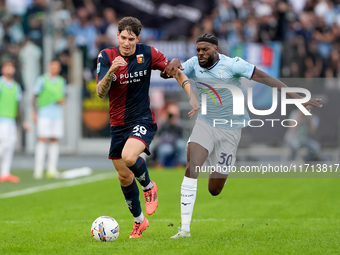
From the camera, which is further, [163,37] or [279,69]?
[163,37]

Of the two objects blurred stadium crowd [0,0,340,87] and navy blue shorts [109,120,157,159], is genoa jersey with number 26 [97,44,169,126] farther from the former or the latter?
blurred stadium crowd [0,0,340,87]

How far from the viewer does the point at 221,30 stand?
57.7 feet

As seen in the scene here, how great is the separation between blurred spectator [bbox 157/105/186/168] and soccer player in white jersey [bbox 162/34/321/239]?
8641 mm

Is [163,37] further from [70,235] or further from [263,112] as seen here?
[70,235]

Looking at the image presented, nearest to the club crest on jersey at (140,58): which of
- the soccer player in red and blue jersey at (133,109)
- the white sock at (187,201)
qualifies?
the soccer player in red and blue jersey at (133,109)

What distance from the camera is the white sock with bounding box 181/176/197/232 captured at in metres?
6.41

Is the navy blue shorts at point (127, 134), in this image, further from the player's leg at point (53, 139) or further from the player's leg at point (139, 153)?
the player's leg at point (53, 139)

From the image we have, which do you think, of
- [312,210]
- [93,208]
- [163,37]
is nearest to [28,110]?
[163,37]

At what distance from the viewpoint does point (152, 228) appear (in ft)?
24.0

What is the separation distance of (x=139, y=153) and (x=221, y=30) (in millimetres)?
11863

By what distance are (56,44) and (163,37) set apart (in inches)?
130

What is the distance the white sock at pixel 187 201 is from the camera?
6.41 meters

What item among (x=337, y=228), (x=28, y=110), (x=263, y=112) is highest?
(x=263, y=112)

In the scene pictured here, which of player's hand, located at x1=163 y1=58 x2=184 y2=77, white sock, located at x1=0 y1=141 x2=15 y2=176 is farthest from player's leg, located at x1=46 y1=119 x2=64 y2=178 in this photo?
player's hand, located at x1=163 y1=58 x2=184 y2=77
